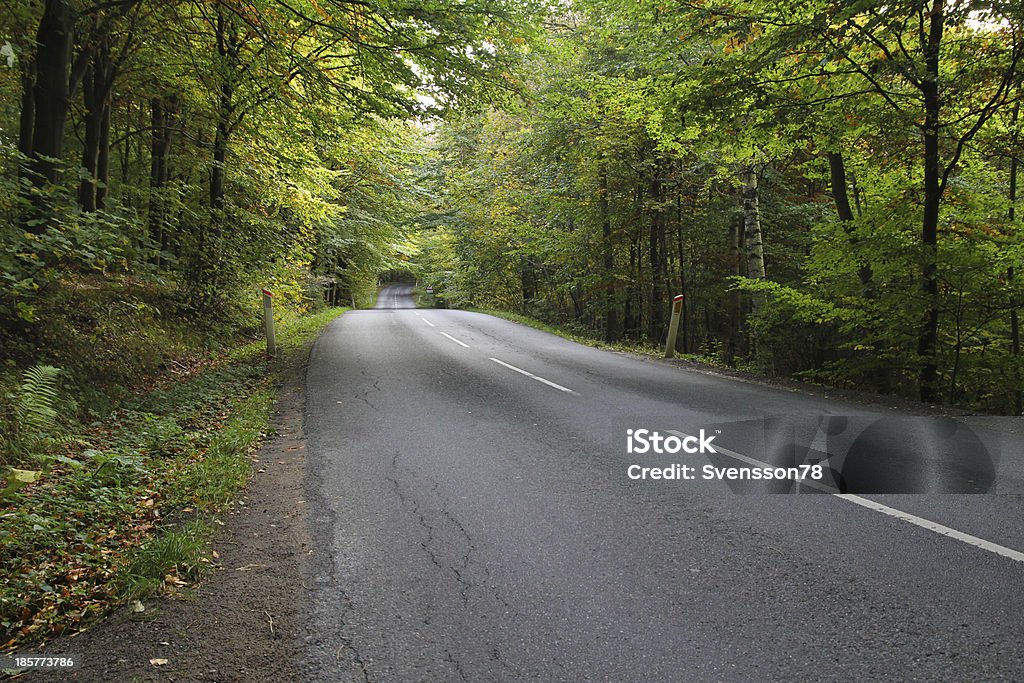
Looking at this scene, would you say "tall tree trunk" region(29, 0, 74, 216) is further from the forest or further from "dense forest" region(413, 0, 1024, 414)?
"dense forest" region(413, 0, 1024, 414)

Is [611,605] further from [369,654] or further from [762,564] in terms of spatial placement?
[369,654]

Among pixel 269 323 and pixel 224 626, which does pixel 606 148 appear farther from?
pixel 224 626

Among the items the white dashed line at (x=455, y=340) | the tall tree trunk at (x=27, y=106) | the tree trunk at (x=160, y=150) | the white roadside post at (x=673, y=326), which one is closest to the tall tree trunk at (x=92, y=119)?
the tall tree trunk at (x=27, y=106)

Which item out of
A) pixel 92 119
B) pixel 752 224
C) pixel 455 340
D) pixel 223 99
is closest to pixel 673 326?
pixel 752 224

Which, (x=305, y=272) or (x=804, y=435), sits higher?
(x=305, y=272)

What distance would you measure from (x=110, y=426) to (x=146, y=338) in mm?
4083

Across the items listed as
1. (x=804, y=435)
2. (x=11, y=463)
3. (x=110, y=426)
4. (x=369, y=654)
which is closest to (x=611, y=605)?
(x=369, y=654)

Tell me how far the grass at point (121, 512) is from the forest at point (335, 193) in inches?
0.9

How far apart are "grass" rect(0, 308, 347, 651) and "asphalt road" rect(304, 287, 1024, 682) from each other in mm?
821

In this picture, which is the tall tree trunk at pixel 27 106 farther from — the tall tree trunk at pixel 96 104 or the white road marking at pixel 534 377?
the white road marking at pixel 534 377

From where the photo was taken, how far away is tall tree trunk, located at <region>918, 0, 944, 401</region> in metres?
8.22

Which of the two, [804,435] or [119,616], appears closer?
[119,616]

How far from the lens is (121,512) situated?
14.1ft

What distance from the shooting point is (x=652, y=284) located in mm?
18219
